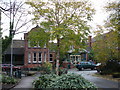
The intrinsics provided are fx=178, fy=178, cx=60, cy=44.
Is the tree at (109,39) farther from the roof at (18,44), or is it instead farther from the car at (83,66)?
the roof at (18,44)

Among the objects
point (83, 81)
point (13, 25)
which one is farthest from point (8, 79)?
point (83, 81)

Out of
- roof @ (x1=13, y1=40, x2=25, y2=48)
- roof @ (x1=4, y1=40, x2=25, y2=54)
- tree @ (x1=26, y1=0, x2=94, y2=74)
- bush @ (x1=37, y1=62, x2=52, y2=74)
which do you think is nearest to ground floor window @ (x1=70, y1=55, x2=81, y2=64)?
roof @ (x1=4, y1=40, x2=25, y2=54)

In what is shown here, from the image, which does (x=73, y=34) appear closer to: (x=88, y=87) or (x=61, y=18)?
(x=61, y=18)

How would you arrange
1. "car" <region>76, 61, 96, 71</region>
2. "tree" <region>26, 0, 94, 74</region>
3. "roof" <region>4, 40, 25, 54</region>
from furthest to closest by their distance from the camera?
"roof" <region>4, 40, 25, 54</region> → "car" <region>76, 61, 96, 71</region> → "tree" <region>26, 0, 94, 74</region>

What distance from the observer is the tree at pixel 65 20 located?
1277 centimetres

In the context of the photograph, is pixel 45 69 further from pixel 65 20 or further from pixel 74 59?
pixel 74 59

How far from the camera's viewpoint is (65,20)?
13078 mm

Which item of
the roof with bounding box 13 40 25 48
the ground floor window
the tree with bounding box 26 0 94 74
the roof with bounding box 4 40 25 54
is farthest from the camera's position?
the roof with bounding box 13 40 25 48

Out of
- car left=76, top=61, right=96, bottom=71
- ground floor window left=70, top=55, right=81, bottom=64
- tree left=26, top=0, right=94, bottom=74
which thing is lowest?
car left=76, top=61, right=96, bottom=71

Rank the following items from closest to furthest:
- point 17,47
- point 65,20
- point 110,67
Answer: point 65,20, point 110,67, point 17,47

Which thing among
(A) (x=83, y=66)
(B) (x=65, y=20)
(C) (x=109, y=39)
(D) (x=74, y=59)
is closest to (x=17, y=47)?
(D) (x=74, y=59)

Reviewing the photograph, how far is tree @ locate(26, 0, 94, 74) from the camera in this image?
12766mm

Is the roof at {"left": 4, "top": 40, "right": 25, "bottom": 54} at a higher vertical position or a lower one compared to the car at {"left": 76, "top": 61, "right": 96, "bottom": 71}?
higher

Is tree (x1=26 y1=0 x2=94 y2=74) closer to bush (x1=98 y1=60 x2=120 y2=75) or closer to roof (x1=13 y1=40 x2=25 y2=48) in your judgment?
bush (x1=98 y1=60 x2=120 y2=75)
